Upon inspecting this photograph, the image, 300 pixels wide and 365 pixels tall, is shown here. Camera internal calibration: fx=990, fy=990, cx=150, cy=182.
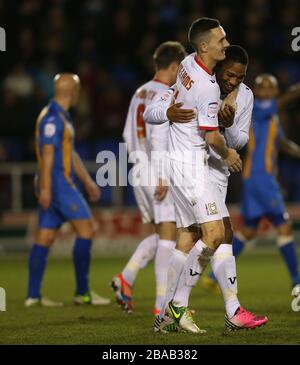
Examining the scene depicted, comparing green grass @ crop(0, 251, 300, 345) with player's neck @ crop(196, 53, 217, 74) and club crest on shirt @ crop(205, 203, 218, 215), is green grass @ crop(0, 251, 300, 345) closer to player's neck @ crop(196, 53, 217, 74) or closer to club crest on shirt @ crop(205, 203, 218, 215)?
club crest on shirt @ crop(205, 203, 218, 215)

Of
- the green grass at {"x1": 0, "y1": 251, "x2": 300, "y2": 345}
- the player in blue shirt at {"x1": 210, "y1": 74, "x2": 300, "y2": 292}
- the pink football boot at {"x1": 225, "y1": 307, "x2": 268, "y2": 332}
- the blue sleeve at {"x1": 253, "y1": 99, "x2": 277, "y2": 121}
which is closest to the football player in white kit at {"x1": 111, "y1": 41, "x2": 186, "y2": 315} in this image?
the green grass at {"x1": 0, "y1": 251, "x2": 300, "y2": 345}

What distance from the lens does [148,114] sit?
729cm

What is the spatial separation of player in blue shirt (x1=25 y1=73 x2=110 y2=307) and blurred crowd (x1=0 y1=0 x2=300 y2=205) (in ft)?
21.7

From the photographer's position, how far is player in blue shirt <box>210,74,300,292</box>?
11.0 meters

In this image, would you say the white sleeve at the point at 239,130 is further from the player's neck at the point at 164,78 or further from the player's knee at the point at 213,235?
the player's neck at the point at 164,78

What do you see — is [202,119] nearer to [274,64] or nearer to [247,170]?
[247,170]

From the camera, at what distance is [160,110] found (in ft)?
23.6

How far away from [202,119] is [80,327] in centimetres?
204

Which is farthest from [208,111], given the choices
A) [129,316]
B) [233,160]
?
[129,316]

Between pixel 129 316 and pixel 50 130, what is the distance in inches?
82.1

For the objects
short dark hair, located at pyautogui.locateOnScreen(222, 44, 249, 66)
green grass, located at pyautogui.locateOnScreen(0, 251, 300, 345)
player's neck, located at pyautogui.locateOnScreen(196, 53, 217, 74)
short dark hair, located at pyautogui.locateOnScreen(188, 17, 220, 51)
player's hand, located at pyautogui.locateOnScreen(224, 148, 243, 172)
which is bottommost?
green grass, located at pyautogui.locateOnScreen(0, 251, 300, 345)

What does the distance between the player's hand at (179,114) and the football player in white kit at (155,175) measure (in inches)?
49.7

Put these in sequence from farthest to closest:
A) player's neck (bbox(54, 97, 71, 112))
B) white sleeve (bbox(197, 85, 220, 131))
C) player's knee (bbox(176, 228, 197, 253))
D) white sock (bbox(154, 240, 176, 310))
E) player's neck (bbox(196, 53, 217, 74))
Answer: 1. player's neck (bbox(54, 97, 71, 112))
2. white sock (bbox(154, 240, 176, 310))
3. player's knee (bbox(176, 228, 197, 253))
4. player's neck (bbox(196, 53, 217, 74))
5. white sleeve (bbox(197, 85, 220, 131))

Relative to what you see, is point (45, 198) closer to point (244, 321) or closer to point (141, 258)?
point (141, 258)
